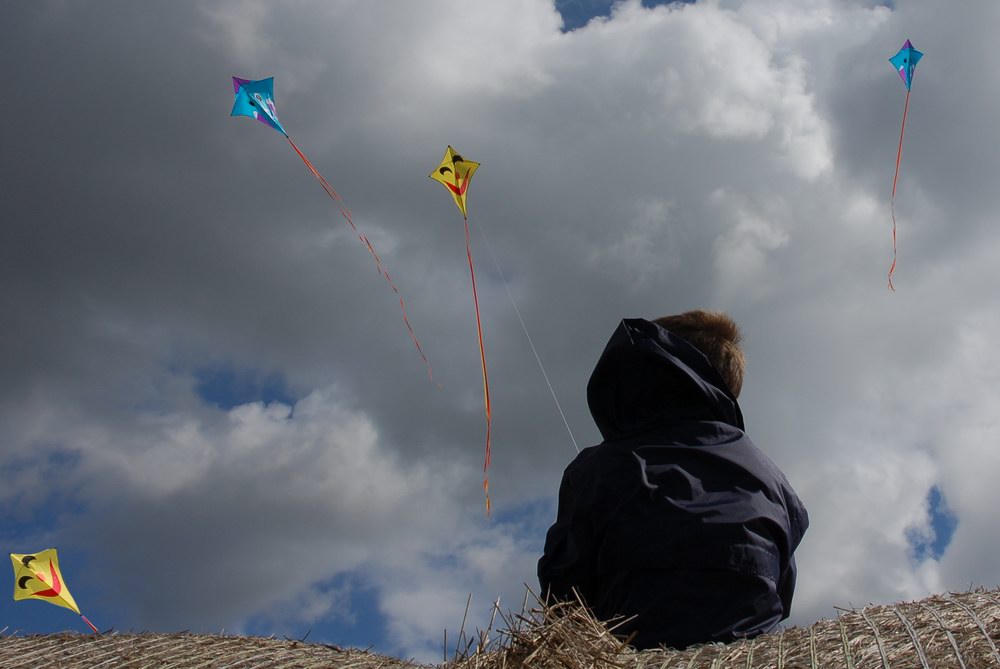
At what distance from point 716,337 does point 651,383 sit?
516 millimetres

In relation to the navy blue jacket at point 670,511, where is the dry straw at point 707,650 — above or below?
below

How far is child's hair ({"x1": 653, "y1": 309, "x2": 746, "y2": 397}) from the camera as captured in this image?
Answer: 416 cm

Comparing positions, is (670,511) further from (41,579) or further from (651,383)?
(41,579)

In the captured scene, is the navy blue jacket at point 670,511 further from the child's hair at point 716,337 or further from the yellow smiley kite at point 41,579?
the yellow smiley kite at point 41,579

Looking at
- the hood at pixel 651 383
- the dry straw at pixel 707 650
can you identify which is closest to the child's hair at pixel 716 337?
the hood at pixel 651 383

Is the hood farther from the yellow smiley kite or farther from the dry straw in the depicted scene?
the yellow smiley kite

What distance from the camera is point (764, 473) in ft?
12.2

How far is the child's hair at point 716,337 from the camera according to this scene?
4.16 metres

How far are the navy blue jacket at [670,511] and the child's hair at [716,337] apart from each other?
0.25 m

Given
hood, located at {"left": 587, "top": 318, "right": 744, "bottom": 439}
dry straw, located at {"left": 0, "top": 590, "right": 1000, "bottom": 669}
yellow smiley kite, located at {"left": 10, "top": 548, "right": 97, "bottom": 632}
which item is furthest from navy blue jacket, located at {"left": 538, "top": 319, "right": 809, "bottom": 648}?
yellow smiley kite, located at {"left": 10, "top": 548, "right": 97, "bottom": 632}

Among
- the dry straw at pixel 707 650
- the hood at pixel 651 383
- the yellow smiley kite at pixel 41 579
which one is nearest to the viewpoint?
the dry straw at pixel 707 650

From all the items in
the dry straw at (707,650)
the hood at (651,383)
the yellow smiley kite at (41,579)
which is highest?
the yellow smiley kite at (41,579)

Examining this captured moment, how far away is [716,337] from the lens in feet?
13.8

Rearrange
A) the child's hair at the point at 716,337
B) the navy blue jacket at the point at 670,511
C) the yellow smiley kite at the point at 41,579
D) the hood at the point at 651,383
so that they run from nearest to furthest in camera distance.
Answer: the navy blue jacket at the point at 670,511, the hood at the point at 651,383, the child's hair at the point at 716,337, the yellow smiley kite at the point at 41,579
